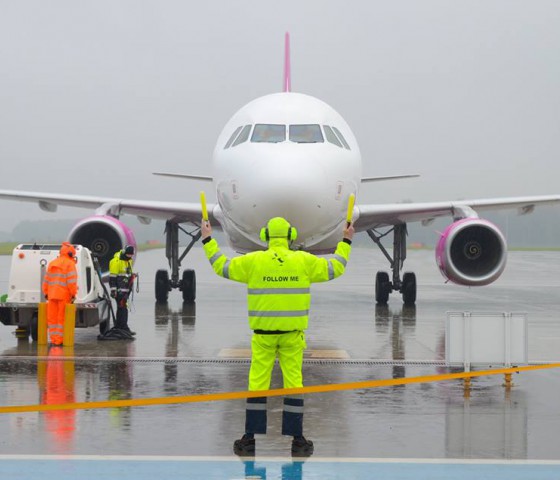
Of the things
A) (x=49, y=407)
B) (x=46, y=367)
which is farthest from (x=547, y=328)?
(x=49, y=407)

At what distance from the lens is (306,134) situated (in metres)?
15.3

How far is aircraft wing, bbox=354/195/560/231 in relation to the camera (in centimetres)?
1859

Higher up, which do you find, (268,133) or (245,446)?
(268,133)

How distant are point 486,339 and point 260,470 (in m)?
4.45

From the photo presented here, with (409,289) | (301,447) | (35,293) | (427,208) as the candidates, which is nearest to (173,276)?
(409,289)

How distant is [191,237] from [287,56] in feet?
21.1

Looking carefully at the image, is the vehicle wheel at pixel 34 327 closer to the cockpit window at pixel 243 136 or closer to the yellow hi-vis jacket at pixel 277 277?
the cockpit window at pixel 243 136

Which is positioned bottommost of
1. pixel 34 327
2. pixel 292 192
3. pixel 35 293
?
pixel 34 327

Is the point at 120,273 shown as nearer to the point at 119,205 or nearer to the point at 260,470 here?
the point at 119,205

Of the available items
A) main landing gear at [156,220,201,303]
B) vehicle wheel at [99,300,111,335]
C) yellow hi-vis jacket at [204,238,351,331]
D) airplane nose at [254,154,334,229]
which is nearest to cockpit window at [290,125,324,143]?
airplane nose at [254,154,334,229]

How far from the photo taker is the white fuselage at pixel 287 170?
1377cm

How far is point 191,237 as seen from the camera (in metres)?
20.6

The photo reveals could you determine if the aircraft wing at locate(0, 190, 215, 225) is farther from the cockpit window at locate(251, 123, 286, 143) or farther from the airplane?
the cockpit window at locate(251, 123, 286, 143)

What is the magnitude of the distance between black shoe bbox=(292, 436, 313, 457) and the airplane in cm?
708
